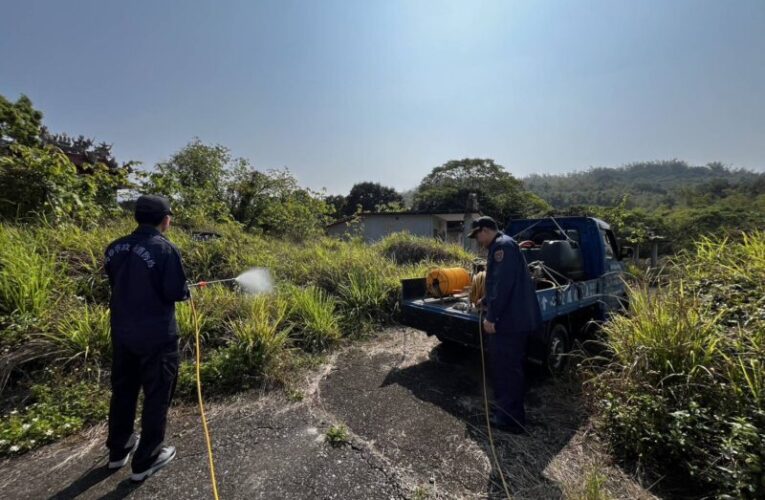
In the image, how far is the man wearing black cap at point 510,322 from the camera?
9.69ft

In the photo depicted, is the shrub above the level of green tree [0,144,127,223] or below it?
below

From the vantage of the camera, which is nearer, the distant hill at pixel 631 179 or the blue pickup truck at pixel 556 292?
the blue pickup truck at pixel 556 292

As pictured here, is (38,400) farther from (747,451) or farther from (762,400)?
(762,400)

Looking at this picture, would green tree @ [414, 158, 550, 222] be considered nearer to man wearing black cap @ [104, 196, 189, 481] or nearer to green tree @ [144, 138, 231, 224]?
green tree @ [144, 138, 231, 224]

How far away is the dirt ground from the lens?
228 cm

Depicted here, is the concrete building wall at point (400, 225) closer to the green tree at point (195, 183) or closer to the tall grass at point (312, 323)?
the green tree at point (195, 183)

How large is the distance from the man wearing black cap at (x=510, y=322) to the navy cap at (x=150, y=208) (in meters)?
2.69

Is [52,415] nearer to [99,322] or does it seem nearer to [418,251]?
[99,322]

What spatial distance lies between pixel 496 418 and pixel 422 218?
54.3 ft

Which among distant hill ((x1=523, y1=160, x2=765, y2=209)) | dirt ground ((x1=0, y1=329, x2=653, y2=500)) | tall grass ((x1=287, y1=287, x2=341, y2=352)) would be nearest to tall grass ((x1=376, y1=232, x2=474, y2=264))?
tall grass ((x1=287, y1=287, x2=341, y2=352))

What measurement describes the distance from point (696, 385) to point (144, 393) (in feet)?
13.2

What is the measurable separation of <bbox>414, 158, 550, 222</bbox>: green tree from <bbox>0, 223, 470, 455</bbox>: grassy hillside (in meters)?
34.8

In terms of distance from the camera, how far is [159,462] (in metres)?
2.47

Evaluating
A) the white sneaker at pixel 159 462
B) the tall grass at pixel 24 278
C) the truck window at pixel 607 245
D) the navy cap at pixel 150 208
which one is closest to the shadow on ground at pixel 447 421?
the white sneaker at pixel 159 462
